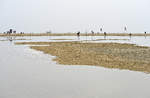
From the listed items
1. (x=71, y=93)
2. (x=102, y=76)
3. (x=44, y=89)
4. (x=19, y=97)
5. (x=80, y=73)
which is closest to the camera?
(x=19, y=97)

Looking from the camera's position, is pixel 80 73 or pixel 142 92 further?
pixel 80 73

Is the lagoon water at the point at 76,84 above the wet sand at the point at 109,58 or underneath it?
underneath

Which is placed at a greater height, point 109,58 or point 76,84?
point 109,58

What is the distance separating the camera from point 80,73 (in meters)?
14.1

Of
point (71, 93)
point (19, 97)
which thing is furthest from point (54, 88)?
point (19, 97)

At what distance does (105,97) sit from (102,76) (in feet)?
14.2

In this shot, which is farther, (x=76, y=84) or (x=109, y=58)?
(x=109, y=58)

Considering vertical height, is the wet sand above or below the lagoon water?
above

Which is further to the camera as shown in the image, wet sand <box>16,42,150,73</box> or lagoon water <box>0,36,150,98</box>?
wet sand <box>16,42,150,73</box>

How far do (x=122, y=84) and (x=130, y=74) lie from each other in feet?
8.57

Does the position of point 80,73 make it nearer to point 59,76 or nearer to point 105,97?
point 59,76

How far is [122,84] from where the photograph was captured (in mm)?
11164

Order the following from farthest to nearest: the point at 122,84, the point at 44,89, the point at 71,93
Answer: the point at 122,84 < the point at 44,89 < the point at 71,93

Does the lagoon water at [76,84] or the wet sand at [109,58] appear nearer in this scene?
the lagoon water at [76,84]
